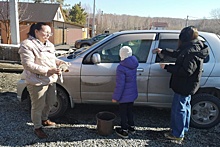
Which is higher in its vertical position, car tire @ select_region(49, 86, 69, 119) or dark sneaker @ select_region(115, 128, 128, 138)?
car tire @ select_region(49, 86, 69, 119)

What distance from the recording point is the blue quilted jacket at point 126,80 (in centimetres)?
292

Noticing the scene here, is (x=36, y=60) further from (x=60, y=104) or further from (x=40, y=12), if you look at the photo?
(x=40, y=12)

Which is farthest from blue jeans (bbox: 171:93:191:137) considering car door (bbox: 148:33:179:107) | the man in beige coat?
the man in beige coat

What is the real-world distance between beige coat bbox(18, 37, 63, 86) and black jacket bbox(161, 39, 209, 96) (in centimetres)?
177

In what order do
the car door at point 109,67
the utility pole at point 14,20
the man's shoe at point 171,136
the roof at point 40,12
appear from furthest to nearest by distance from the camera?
1. the roof at point 40,12
2. the utility pole at point 14,20
3. the car door at point 109,67
4. the man's shoe at point 171,136

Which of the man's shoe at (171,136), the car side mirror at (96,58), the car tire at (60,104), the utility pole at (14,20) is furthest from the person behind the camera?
the utility pole at (14,20)

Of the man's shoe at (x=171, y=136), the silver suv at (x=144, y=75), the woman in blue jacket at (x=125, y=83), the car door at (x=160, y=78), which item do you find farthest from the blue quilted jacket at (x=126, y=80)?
the man's shoe at (x=171, y=136)

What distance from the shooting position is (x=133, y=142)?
3.04 metres

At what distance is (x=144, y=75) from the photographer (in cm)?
335

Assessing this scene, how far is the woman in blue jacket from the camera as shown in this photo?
2920 mm

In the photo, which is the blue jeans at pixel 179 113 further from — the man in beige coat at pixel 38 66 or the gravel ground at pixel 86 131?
the man in beige coat at pixel 38 66

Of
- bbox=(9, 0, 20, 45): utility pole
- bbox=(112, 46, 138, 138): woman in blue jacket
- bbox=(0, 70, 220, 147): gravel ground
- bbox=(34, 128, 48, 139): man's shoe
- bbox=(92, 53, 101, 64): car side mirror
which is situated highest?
bbox=(9, 0, 20, 45): utility pole

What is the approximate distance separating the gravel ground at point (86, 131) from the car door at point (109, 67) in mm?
547

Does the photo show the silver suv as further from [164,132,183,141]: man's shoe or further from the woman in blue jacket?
[164,132,183,141]: man's shoe
